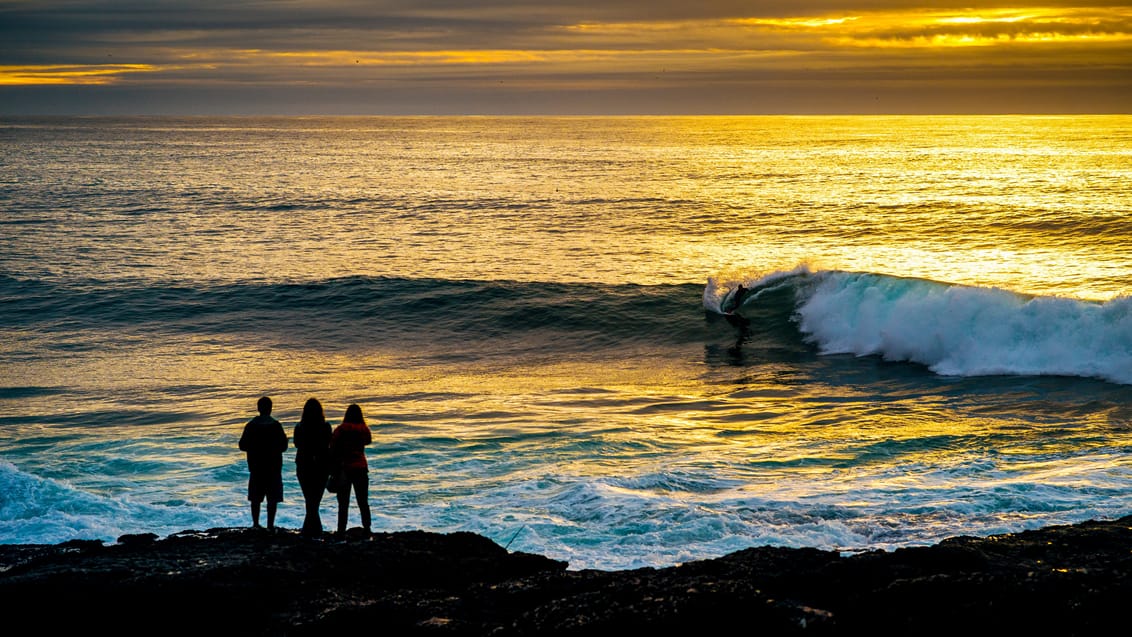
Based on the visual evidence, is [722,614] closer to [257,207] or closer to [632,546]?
[632,546]

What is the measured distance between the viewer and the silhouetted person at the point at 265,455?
9211mm

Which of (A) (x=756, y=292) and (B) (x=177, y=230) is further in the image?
(B) (x=177, y=230)

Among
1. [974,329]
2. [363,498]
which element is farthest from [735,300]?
[363,498]

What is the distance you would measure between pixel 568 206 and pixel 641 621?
4522 centimetres

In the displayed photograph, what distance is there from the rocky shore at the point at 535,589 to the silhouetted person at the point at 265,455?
20.7 inches

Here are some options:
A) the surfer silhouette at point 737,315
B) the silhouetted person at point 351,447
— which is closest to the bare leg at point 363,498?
the silhouetted person at point 351,447

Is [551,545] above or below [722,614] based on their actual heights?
below

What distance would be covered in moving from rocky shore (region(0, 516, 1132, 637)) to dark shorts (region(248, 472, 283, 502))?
0.51 metres

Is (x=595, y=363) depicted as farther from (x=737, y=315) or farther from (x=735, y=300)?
(x=735, y=300)

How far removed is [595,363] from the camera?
72.2ft

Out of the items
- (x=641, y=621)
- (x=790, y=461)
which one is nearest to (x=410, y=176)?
(x=790, y=461)

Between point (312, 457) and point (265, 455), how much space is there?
478 millimetres

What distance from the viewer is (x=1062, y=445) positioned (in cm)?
1414

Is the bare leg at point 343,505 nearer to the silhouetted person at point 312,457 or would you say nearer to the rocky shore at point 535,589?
the silhouetted person at point 312,457
